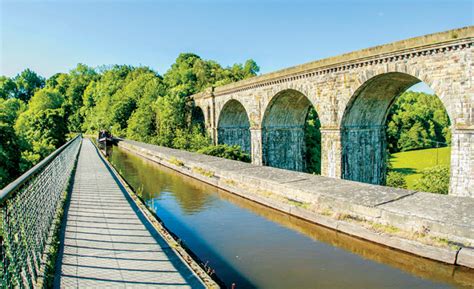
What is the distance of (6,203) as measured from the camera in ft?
8.63

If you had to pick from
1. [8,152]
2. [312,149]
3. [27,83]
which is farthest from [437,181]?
[27,83]

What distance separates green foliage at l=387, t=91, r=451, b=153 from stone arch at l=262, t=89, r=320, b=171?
3839 cm

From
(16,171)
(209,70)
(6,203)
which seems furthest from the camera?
(209,70)

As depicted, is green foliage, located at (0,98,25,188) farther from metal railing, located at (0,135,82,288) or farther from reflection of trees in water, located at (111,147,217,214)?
metal railing, located at (0,135,82,288)

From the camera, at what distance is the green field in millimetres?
45625

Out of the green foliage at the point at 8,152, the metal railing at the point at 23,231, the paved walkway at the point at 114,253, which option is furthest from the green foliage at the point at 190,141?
the metal railing at the point at 23,231

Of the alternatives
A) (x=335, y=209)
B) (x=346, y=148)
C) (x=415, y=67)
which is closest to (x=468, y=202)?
(x=335, y=209)

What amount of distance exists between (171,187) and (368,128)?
9.54 metres

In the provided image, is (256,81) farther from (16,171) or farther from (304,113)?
(16,171)

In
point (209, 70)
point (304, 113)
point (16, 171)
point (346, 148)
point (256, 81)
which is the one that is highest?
point (209, 70)

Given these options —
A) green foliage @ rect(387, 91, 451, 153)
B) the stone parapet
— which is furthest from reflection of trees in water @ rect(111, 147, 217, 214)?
green foliage @ rect(387, 91, 451, 153)

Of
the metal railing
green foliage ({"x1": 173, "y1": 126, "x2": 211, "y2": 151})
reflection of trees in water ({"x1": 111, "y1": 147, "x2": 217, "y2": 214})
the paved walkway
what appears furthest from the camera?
green foliage ({"x1": 173, "y1": 126, "x2": 211, "y2": 151})

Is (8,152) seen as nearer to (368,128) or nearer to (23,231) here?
(23,231)

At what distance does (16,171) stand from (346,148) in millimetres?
16666
